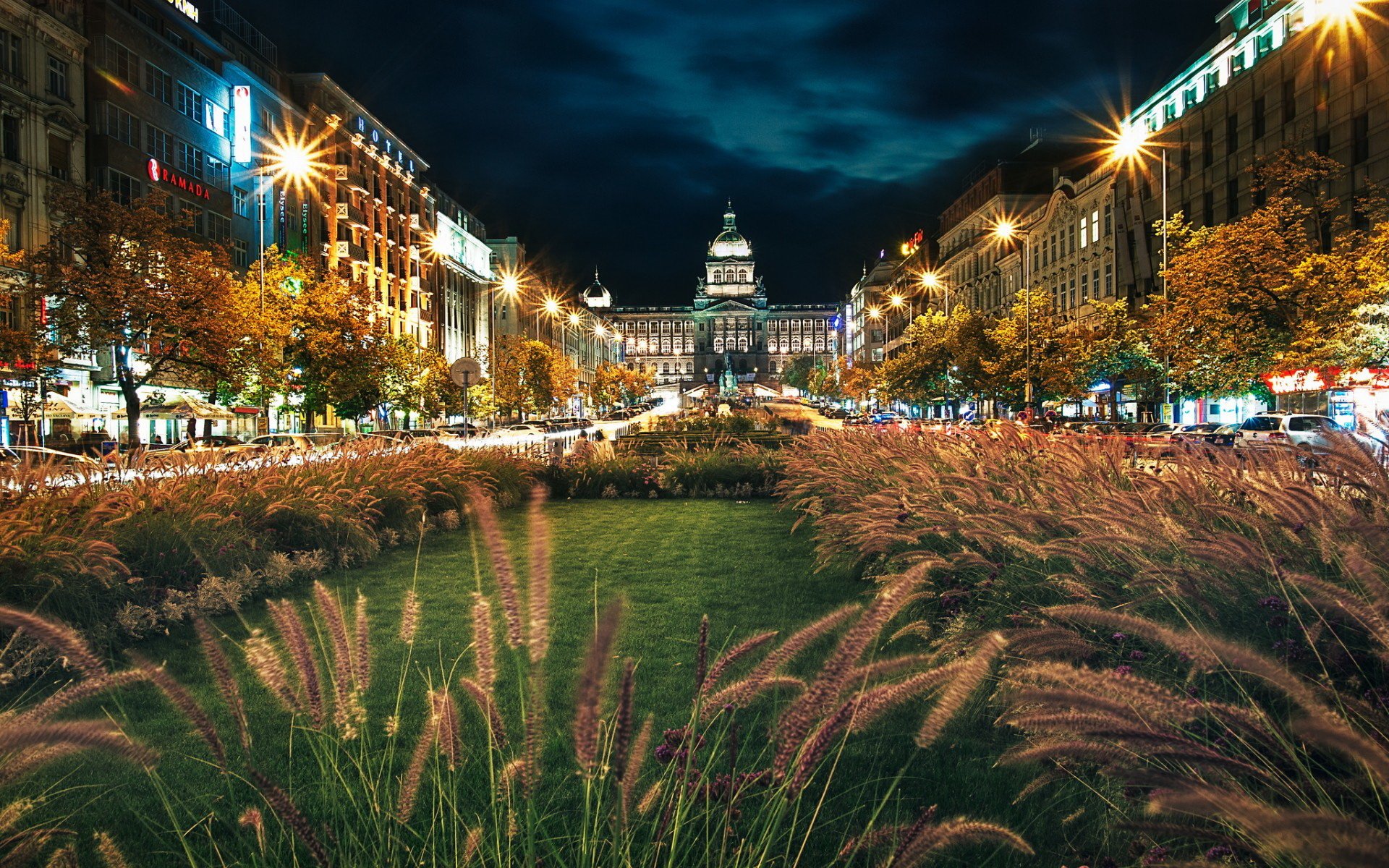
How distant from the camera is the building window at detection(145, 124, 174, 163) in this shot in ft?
130

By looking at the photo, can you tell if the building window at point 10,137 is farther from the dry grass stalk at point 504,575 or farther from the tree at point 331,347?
the dry grass stalk at point 504,575

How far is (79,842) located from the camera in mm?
3941

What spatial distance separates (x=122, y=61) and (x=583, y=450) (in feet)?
97.0

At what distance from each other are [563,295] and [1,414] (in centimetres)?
9327

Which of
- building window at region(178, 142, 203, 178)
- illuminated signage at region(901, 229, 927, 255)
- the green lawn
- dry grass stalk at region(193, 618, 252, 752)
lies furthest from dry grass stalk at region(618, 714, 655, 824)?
illuminated signage at region(901, 229, 927, 255)

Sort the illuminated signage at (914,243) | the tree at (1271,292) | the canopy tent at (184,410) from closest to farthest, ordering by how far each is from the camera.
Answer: the tree at (1271,292), the canopy tent at (184,410), the illuminated signage at (914,243)

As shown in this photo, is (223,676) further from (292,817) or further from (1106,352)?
(1106,352)

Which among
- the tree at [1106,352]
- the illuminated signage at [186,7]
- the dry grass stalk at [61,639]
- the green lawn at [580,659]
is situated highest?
the illuminated signage at [186,7]

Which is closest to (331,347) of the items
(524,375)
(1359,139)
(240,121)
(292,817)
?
(240,121)

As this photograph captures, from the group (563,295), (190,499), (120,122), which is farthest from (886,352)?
(190,499)

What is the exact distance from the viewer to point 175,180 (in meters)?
41.0

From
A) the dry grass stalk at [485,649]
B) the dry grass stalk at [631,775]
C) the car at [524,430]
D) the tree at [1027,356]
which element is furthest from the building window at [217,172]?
the dry grass stalk at [631,775]

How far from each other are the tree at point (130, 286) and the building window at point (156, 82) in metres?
10.5

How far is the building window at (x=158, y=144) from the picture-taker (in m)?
39.8
